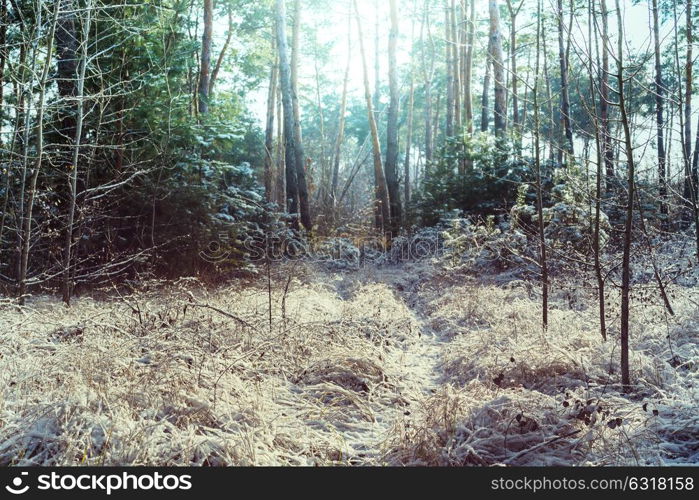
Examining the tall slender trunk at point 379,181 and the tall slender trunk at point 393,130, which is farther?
the tall slender trunk at point 379,181

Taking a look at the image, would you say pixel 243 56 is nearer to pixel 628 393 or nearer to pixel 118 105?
pixel 118 105

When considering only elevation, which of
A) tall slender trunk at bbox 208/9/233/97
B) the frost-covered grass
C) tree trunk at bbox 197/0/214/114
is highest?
tall slender trunk at bbox 208/9/233/97

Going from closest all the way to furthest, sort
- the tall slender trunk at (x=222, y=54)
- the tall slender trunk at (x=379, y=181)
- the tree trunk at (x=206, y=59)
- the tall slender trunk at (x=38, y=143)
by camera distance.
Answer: the tall slender trunk at (x=38, y=143)
the tree trunk at (x=206, y=59)
the tall slender trunk at (x=379, y=181)
the tall slender trunk at (x=222, y=54)

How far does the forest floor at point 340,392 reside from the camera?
7.89 ft

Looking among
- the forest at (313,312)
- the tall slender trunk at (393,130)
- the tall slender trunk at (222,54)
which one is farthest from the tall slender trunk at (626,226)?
the tall slender trunk at (222,54)

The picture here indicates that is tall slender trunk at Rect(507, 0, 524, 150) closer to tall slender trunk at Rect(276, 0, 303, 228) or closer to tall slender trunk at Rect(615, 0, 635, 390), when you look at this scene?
tall slender trunk at Rect(615, 0, 635, 390)

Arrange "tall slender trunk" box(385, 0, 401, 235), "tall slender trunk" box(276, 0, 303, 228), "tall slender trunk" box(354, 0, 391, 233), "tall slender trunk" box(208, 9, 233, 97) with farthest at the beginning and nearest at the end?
1. "tall slender trunk" box(208, 9, 233, 97)
2. "tall slender trunk" box(354, 0, 391, 233)
3. "tall slender trunk" box(385, 0, 401, 235)
4. "tall slender trunk" box(276, 0, 303, 228)

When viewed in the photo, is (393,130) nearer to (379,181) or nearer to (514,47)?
(379,181)

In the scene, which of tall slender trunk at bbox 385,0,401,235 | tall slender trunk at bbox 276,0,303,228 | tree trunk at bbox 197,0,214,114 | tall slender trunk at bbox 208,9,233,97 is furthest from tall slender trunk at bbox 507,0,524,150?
tall slender trunk at bbox 208,9,233,97

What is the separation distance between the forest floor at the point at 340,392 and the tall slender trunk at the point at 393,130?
9488 millimetres

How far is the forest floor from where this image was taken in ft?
7.89

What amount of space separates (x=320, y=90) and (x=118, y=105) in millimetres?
22342

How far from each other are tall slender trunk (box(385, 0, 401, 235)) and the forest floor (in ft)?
31.1

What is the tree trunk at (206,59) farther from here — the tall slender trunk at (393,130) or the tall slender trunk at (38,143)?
the tall slender trunk at (38,143)
